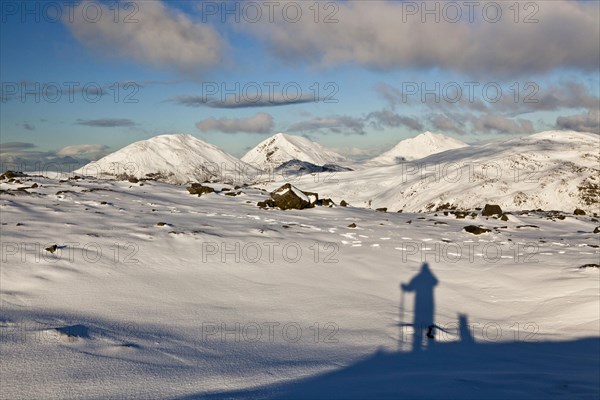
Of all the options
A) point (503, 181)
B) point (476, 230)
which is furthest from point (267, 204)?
point (503, 181)

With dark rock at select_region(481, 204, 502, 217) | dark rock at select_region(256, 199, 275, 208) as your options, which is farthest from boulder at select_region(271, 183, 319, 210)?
dark rock at select_region(481, 204, 502, 217)

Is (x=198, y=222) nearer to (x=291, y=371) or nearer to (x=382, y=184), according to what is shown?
(x=291, y=371)

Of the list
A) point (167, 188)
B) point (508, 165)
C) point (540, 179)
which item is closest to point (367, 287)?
point (167, 188)

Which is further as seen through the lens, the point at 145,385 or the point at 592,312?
the point at 592,312

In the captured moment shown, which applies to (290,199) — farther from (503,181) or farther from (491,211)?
(503,181)

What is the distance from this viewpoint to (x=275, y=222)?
20516 mm

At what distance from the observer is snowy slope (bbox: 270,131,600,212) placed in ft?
199

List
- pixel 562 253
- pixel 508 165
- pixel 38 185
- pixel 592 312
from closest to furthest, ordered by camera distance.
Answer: pixel 592 312 → pixel 562 253 → pixel 38 185 → pixel 508 165

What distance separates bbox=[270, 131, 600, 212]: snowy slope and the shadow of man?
51.0 m

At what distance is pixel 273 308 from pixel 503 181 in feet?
230

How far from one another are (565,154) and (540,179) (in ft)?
68.1

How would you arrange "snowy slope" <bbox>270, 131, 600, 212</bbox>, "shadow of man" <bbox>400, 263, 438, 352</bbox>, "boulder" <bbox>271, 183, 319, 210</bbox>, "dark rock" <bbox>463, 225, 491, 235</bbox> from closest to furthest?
"shadow of man" <bbox>400, 263, 438, 352</bbox>, "dark rock" <bbox>463, 225, 491, 235</bbox>, "boulder" <bbox>271, 183, 319, 210</bbox>, "snowy slope" <bbox>270, 131, 600, 212</bbox>

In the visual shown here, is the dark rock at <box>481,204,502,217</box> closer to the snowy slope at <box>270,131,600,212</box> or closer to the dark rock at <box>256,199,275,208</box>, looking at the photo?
the dark rock at <box>256,199,275,208</box>

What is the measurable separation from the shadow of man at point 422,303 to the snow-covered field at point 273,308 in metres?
0.24
